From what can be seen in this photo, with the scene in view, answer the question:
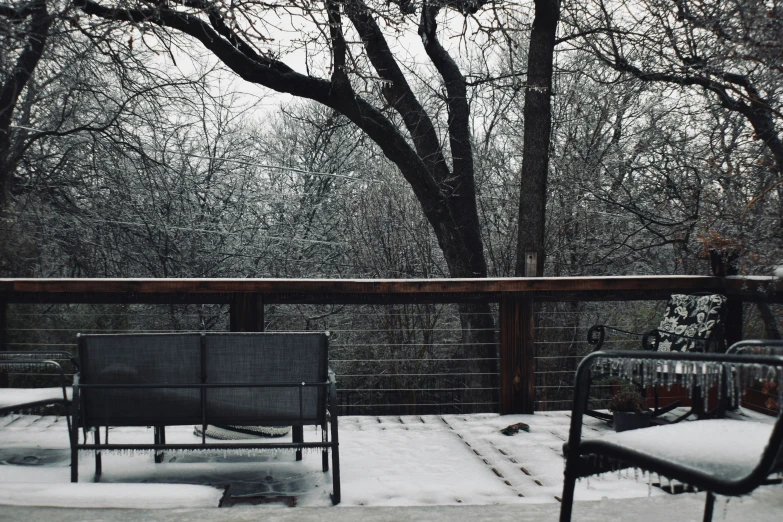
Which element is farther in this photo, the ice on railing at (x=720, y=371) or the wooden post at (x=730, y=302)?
the wooden post at (x=730, y=302)

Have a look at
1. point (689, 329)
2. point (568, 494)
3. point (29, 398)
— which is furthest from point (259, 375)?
point (689, 329)

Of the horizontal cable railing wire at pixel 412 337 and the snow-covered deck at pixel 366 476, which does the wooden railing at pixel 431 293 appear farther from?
the horizontal cable railing wire at pixel 412 337

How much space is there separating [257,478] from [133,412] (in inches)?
20.7

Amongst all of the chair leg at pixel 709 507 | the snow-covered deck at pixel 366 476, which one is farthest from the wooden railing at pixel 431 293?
the chair leg at pixel 709 507

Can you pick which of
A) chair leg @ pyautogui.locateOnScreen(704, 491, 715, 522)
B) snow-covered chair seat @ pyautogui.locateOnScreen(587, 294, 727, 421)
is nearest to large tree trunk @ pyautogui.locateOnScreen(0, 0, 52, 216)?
snow-covered chair seat @ pyautogui.locateOnScreen(587, 294, 727, 421)

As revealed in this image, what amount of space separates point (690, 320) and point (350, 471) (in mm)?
2125

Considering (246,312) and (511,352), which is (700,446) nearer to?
(511,352)

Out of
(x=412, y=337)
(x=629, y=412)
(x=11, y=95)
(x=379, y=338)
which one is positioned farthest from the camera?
(x=379, y=338)

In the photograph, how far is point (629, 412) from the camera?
3.56 metres

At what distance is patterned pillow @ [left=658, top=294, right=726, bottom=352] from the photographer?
3703mm

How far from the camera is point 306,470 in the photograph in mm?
2838

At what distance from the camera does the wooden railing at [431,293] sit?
12.5 feet

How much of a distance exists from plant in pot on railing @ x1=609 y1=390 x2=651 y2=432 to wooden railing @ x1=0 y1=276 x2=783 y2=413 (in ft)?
1.70

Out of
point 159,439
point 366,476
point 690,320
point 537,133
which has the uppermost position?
point 537,133
